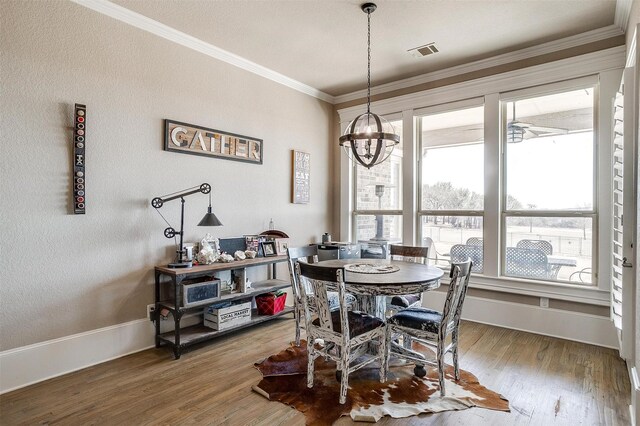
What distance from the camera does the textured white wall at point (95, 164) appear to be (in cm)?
255

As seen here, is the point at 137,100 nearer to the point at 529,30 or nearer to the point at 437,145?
the point at 437,145

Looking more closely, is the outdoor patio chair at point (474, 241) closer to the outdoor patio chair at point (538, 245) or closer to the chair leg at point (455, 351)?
the outdoor patio chair at point (538, 245)

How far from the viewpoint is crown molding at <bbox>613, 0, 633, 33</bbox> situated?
284 centimetres

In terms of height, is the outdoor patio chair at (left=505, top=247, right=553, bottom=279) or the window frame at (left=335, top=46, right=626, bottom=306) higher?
the window frame at (left=335, top=46, right=626, bottom=306)

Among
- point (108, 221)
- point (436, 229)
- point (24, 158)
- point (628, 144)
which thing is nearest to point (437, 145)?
point (436, 229)

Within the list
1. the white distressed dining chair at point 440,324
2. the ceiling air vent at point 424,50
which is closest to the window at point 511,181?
the ceiling air vent at point 424,50

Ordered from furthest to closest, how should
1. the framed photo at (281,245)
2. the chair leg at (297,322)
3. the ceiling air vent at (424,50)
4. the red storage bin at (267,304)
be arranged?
the framed photo at (281,245) → the red storage bin at (267,304) → the ceiling air vent at (424,50) → the chair leg at (297,322)

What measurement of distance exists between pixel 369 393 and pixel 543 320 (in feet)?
7.68

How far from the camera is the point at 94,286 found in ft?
9.65

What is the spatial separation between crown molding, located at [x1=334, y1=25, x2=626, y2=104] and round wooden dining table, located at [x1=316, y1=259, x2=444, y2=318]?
8.34 feet

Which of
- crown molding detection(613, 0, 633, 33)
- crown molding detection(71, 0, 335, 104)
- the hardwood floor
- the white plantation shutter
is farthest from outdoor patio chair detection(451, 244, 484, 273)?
crown molding detection(71, 0, 335, 104)

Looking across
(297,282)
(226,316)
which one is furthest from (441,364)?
(226,316)

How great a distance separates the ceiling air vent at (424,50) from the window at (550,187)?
3.41 ft

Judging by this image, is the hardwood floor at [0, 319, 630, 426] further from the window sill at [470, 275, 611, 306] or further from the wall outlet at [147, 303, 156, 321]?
the window sill at [470, 275, 611, 306]
